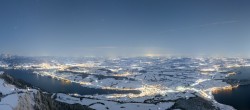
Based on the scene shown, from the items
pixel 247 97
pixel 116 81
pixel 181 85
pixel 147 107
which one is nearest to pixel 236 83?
pixel 181 85

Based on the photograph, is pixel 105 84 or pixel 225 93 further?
pixel 105 84

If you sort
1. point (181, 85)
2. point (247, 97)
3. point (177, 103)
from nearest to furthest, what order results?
point (177, 103) < point (247, 97) < point (181, 85)

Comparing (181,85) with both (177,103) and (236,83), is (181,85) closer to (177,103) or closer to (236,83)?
(236,83)

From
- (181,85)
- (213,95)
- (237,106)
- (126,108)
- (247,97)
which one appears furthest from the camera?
(181,85)

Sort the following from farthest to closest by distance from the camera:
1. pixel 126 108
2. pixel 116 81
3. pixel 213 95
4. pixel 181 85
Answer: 1. pixel 116 81
2. pixel 181 85
3. pixel 213 95
4. pixel 126 108

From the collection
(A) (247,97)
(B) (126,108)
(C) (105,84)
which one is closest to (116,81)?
(C) (105,84)

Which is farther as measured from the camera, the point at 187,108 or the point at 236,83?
the point at 236,83

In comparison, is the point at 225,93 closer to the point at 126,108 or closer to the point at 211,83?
the point at 211,83

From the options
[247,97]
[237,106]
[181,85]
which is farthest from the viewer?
[181,85]
